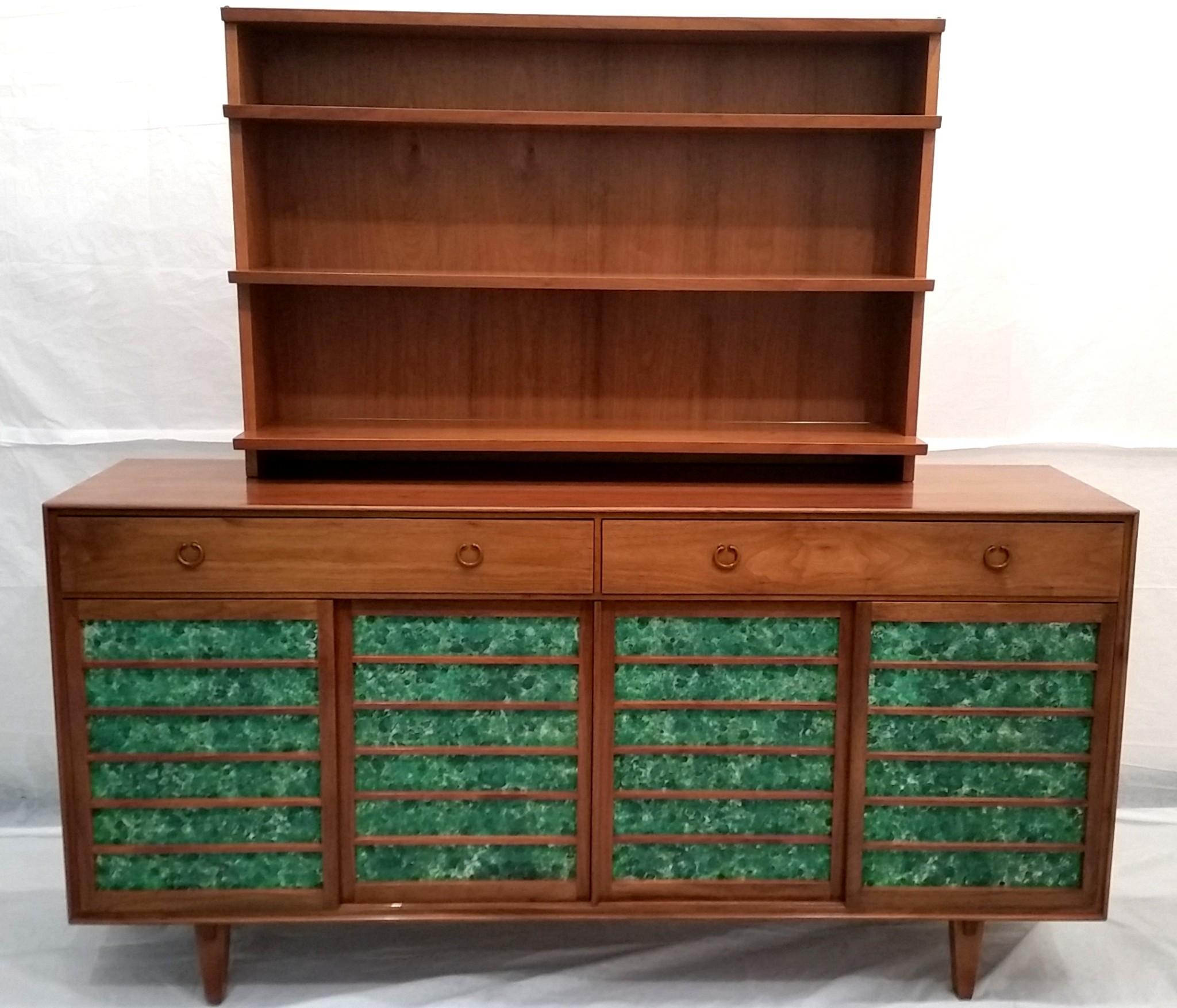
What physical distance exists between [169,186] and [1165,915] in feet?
8.58

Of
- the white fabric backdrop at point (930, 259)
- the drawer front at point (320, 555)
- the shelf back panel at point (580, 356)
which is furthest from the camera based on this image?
the white fabric backdrop at point (930, 259)

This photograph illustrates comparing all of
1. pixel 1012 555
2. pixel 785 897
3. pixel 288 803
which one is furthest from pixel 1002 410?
pixel 288 803

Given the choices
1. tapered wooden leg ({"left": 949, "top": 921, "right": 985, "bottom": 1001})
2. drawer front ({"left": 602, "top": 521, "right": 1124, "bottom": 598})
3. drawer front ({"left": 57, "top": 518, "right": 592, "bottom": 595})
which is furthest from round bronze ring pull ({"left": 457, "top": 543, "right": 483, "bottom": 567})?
tapered wooden leg ({"left": 949, "top": 921, "right": 985, "bottom": 1001})

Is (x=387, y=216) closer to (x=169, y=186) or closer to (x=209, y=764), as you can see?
(x=169, y=186)

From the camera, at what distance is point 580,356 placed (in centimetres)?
233

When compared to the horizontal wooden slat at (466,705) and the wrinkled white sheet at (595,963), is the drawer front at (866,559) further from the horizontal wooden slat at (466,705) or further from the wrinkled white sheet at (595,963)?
the wrinkled white sheet at (595,963)

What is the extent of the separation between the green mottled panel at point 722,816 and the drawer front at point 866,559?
391mm

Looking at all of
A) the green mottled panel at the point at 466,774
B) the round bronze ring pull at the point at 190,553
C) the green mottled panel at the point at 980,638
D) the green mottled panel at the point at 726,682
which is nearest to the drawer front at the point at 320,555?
the round bronze ring pull at the point at 190,553

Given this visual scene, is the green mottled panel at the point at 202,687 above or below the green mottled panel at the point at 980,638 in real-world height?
below

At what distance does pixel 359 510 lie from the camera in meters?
1.93

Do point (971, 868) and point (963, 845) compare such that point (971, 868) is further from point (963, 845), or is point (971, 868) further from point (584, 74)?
point (584, 74)

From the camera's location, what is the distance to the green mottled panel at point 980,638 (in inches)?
78.8

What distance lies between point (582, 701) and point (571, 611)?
0.16 meters

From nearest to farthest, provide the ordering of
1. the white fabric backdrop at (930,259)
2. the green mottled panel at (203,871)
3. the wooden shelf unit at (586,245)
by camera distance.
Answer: the green mottled panel at (203,871) → the wooden shelf unit at (586,245) → the white fabric backdrop at (930,259)
